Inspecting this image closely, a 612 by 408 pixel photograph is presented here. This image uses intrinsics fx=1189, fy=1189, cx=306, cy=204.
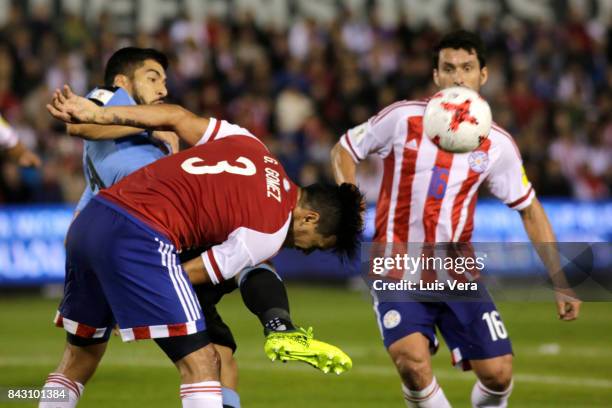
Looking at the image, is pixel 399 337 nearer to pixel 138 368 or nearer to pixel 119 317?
pixel 119 317

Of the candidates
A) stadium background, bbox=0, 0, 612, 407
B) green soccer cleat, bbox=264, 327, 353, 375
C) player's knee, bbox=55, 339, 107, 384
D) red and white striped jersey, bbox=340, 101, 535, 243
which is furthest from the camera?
stadium background, bbox=0, 0, 612, 407

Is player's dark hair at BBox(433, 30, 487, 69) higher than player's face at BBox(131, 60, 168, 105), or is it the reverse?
player's dark hair at BBox(433, 30, 487, 69)

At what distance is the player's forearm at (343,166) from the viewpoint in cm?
770

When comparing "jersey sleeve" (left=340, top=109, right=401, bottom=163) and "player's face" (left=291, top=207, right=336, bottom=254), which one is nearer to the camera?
"player's face" (left=291, top=207, right=336, bottom=254)

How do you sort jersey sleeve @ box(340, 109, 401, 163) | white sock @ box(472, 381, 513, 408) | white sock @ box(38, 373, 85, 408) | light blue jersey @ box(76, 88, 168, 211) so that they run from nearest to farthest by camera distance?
white sock @ box(38, 373, 85, 408) → light blue jersey @ box(76, 88, 168, 211) → white sock @ box(472, 381, 513, 408) → jersey sleeve @ box(340, 109, 401, 163)

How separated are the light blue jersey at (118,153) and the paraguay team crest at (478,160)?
6.59 feet

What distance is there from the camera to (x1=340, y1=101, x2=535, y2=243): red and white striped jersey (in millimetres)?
7648

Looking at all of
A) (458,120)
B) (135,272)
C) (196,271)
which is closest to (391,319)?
(458,120)

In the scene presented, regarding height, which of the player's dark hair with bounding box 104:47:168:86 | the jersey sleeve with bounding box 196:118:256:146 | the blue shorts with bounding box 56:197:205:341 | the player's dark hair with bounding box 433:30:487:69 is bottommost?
the blue shorts with bounding box 56:197:205:341

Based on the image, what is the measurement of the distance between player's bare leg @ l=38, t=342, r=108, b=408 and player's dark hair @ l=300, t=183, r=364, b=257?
148 cm

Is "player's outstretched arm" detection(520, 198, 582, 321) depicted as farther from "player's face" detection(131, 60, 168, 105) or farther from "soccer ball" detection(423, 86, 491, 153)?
"player's face" detection(131, 60, 168, 105)

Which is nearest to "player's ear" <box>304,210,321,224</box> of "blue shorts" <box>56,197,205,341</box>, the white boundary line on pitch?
"blue shorts" <box>56,197,205,341</box>

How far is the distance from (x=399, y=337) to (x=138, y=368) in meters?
4.34
